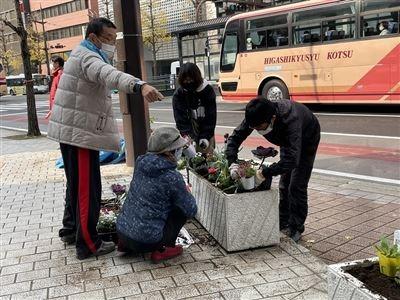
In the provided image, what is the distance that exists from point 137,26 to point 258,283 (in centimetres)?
465

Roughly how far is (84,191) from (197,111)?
64.6 inches

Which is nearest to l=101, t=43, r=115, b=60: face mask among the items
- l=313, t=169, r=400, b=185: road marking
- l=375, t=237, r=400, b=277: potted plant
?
l=375, t=237, r=400, b=277: potted plant

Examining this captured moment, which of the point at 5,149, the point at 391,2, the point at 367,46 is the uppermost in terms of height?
the point at 391,2

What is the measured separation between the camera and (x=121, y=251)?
12.7ft

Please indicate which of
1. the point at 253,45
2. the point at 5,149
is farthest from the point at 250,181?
the point at 253,45

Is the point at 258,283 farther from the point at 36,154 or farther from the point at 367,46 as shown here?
the point at 367,46

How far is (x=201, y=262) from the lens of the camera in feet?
12.1

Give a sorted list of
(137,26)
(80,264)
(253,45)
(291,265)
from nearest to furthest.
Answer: (291,265) → (80,264) → (137,26) → (253,45)

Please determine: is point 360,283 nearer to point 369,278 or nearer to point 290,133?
point 369,278

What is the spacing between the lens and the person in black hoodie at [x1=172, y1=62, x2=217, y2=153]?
15.8ft

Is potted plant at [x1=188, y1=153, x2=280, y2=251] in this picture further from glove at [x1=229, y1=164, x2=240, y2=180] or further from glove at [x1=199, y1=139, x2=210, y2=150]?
glove at [x1=199, y1=139, x2=210, y2=150]

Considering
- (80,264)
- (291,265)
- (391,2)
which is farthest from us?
(391,2)

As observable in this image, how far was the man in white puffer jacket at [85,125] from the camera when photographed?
144 inches

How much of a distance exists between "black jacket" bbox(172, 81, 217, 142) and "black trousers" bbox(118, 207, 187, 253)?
1.52 metres
